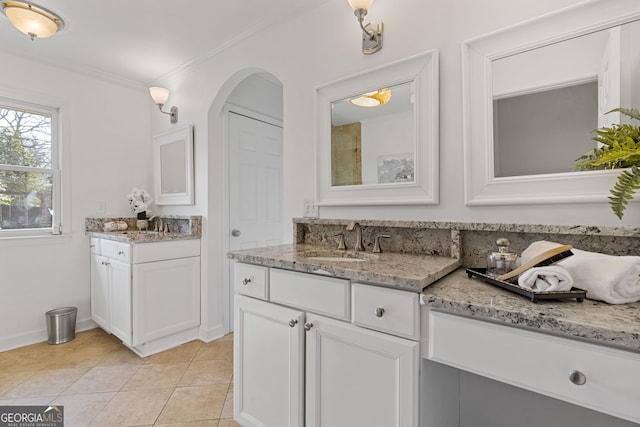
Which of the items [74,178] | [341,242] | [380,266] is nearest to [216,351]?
[341,242]

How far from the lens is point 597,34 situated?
1.15 meters

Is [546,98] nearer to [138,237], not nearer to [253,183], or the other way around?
[253,183]

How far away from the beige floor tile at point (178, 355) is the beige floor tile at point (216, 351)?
0.18 ft

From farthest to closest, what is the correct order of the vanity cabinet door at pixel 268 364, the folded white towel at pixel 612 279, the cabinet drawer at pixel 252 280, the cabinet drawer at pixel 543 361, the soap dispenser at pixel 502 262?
1. the cabinet drawer at pixel 252 280
2. the vanity cabinet door at pixel 268 364
3. the soap dispenser at pixel 502 262
4. the folded white towel at pixel 612 279
5. the cabinet drawer at pixel 543 361

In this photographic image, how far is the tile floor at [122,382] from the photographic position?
171cm

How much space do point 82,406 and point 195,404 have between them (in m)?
0.64

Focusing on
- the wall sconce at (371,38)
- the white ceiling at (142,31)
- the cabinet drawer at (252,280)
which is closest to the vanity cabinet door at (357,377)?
the cabinet drawer at (252,280)

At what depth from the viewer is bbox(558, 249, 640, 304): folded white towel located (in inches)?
33.4

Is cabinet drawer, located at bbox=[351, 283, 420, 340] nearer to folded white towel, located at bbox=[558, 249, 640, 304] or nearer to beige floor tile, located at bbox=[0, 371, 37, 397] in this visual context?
folded white towel, located at bbox=[558, 249, 640, 304]

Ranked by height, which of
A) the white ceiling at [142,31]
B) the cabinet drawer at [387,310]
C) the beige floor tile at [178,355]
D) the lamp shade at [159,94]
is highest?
the white ceiling at [142,31]

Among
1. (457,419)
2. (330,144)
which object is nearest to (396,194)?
(330,144)

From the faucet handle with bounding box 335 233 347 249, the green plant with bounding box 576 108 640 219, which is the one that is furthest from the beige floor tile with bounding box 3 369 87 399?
the green plant with bounding box 576 108 640 219

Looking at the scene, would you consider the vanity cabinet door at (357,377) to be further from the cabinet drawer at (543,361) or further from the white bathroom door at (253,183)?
the white bathroom door at (253,183)

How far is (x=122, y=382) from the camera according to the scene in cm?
203
